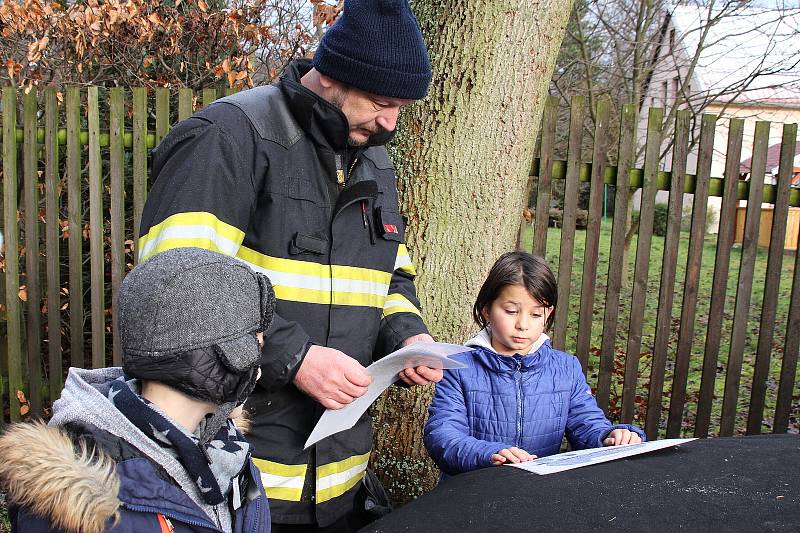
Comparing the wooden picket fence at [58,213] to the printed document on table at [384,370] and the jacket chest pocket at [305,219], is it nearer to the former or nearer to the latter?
the jacket chest pocket at [305,219]

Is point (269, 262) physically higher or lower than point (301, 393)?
higher

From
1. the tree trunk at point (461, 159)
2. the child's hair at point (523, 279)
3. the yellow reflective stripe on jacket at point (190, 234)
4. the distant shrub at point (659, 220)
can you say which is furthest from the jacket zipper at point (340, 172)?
the distant shrub at point (659, 220)

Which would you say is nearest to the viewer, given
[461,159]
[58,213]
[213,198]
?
[213,198]

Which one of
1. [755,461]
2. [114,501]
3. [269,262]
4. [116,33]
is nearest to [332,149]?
[269,262]

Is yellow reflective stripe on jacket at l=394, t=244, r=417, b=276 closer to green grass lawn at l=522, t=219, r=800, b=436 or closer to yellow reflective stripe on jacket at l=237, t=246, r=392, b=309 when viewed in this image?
yellow reflective stripe on jacket at l=237, t=246, r=392, b=309

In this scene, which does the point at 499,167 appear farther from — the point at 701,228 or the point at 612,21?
the point at 612,21

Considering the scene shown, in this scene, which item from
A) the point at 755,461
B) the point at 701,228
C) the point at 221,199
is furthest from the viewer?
the point at 701,228

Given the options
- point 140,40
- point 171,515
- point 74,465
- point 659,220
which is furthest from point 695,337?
point 659,220

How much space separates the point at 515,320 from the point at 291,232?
2.99 feet

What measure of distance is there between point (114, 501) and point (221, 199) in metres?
0.79

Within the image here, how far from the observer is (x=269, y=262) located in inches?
76.9

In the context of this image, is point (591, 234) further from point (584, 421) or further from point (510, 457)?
point (510, 457)

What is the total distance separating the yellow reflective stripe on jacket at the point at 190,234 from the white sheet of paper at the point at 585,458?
0.94m

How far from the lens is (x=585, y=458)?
6.66 feet
